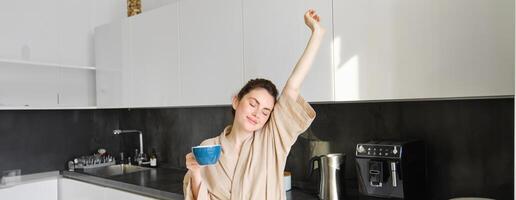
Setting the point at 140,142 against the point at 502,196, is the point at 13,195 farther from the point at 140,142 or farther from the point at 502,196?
the point at 502,196

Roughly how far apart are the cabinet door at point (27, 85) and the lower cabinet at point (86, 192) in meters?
0.61

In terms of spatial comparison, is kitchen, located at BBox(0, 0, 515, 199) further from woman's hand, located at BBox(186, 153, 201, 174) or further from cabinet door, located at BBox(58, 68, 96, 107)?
woman's hand, located at BBox(186, 153, 201, 174)

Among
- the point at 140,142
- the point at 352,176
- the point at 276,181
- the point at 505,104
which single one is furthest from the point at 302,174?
the point at 140,142

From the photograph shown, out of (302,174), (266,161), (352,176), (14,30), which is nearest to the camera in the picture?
(266,161)

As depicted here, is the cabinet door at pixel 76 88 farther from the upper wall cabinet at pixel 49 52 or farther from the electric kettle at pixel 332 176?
the electric kettle at pixel 332 176

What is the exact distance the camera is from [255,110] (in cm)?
144

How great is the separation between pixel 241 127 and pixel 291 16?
0.70 m

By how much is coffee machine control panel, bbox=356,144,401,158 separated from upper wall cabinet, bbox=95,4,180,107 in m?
1.20

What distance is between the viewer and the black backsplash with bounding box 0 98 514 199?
1739mm

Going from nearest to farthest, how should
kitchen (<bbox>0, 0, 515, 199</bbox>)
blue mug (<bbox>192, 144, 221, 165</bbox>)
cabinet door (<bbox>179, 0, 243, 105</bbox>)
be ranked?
blue mug (<bbox>192, 144, 221, 165</bbox>)
kitchen (<bbox>0, 0, 515, 199</bbox>)
cabinet door (<bbox>179, 0, 243, 105</bbox>)

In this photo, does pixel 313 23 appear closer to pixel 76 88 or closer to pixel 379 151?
pixel 379 151

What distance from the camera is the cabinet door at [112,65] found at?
287cm

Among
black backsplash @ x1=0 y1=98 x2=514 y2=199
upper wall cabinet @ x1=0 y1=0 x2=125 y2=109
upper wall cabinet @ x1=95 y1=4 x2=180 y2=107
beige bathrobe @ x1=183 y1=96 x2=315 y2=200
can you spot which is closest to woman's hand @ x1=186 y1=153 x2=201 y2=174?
beige bathrobe @ x1=183 y1=96 x2=315 y2=200

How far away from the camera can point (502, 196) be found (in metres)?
1.71
